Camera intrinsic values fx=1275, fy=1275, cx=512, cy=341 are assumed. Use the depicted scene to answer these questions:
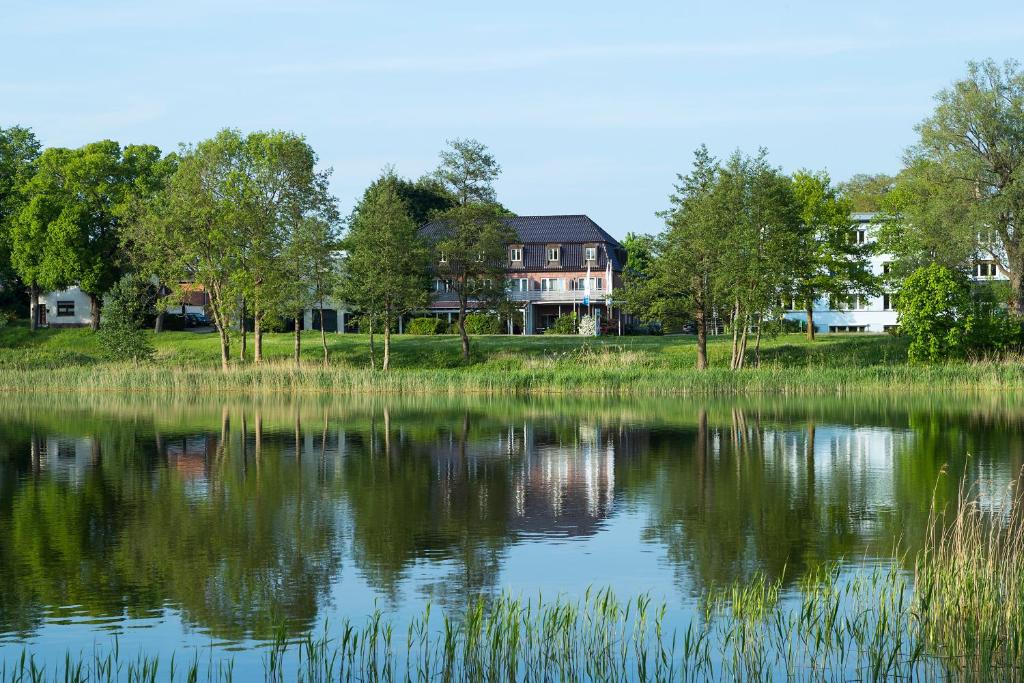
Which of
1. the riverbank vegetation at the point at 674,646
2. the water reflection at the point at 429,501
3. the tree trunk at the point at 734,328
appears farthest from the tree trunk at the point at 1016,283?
the riverbank vegetation at the point at 674,646

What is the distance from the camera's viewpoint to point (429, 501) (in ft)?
82.0

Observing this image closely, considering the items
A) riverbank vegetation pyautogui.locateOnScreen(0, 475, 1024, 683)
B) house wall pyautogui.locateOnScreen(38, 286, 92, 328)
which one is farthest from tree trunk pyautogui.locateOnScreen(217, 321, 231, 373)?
riverbank vegetation pyautogui.locateOnScreen(0, 475, 1024, 683)

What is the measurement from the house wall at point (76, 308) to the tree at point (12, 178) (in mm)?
4544

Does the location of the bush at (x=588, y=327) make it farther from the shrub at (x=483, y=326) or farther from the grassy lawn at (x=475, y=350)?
the shrub at (x=483, y=326)

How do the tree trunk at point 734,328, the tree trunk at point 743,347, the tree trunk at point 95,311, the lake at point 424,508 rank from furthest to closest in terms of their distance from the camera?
the tree trunk at point 95,311
the tree trunk at point 734,328
the tree trunk at point 743,347
the lake at point 424,508

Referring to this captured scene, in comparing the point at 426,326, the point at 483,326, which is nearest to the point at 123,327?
the point at 426,326

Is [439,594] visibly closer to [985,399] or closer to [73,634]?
[73,634]

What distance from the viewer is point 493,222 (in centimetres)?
6600

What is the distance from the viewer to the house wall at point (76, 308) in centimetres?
9525

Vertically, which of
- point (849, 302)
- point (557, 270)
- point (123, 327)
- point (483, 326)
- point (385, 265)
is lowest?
point (483, 326)

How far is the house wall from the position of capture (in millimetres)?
95250

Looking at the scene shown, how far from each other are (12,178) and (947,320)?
2369 inches

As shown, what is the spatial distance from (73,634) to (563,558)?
7358 mm

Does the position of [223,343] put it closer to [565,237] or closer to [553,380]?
[553,380]
